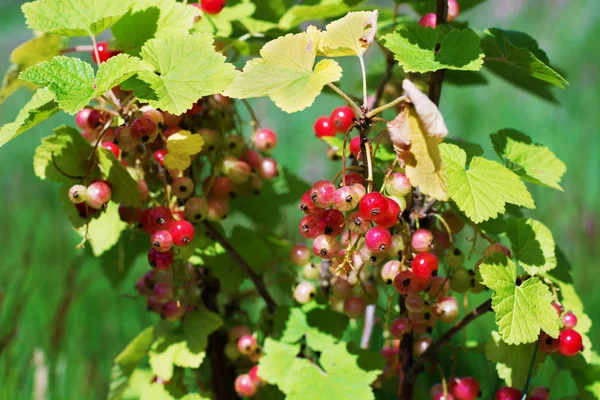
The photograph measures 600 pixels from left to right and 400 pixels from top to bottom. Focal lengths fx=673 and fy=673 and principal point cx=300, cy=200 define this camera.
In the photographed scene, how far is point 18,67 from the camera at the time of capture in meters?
1.25

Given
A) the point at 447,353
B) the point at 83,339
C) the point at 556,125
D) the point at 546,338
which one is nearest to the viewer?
the point at 546,338

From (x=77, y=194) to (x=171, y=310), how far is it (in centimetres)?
31

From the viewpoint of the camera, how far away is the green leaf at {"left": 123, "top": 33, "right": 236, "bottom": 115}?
904 millimetres

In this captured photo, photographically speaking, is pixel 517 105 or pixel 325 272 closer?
pixel 325 272

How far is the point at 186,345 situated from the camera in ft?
3.93

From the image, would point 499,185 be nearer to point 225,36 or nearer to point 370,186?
point 370,186

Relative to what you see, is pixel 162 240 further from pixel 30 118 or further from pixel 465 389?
pixel 465 389

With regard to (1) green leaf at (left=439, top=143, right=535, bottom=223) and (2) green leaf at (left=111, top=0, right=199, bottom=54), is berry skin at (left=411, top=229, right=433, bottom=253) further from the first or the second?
(2) green leaf at (left=111, top=0, right=199, bottom=54)

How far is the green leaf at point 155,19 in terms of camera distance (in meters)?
1.05

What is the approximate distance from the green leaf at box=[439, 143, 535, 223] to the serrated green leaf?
0.48 ft

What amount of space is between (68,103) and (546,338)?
2.47 ft

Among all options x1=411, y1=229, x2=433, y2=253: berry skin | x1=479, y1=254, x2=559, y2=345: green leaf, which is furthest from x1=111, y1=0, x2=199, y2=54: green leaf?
x1=479, y1=254, x2=559, y2=345: green leaf

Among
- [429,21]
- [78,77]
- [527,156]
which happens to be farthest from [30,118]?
[527,156]

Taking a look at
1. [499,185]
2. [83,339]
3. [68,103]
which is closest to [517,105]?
[83,339]
